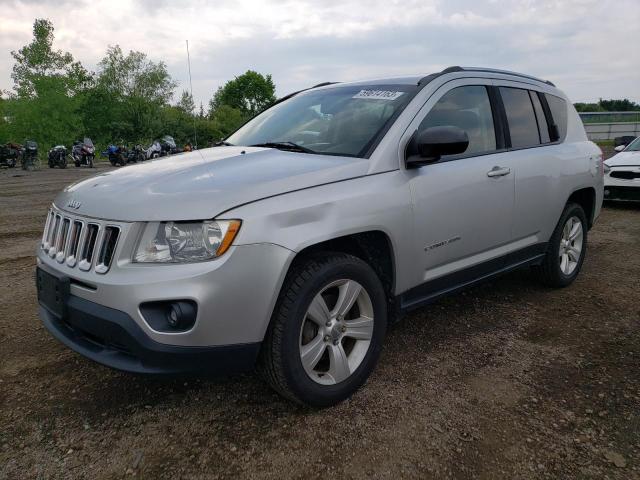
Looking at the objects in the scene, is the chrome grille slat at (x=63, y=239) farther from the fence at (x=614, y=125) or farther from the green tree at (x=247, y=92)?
the green tree at (x=247, y=92)

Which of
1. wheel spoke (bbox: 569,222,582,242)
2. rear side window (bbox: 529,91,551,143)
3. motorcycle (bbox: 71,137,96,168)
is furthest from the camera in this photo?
motorcycle (bbox: 71,137,96,168)

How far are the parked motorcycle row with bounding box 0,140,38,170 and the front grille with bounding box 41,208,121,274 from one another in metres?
19.8

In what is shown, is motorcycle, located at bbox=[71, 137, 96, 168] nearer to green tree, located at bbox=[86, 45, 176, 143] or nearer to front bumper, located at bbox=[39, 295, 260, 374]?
front bumper, located at bbox=[39, 295, 260, 374]

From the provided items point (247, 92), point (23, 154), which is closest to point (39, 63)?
point (23, 154)

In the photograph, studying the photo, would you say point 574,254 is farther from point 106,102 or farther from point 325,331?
point 106,102

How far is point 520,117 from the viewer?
363 cm

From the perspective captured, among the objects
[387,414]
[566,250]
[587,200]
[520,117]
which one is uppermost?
[520,117]

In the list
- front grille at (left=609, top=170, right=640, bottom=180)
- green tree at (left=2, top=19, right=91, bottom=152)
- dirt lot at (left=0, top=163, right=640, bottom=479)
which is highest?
green tree at (left=2, top=19, right=91, bottom=152)

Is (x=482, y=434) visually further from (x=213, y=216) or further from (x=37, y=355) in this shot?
(x=37, y=355)

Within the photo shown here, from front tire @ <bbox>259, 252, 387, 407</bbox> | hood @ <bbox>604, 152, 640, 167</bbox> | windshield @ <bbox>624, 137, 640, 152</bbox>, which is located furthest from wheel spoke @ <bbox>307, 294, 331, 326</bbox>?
windshield @ <bbox>624, 137, 640, 152</bbox>

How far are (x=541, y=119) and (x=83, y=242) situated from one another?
3.45 m

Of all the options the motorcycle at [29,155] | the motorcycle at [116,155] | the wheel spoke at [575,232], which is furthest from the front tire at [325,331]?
the motorcycle at [116,155]

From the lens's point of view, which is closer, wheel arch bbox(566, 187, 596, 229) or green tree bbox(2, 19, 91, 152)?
wheel arch bbox(566, 187, 596, 229)

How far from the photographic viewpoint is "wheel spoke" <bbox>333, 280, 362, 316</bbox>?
2357 millimetres
